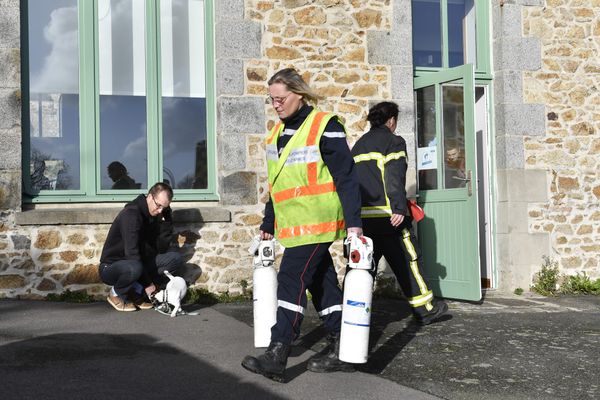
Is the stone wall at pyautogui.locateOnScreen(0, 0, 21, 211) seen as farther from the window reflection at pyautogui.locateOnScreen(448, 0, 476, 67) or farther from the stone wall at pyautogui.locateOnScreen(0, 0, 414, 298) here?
the window reflection at pyautogui.locateOnScreen(448, 0, 476, 67)

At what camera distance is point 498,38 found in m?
9.27

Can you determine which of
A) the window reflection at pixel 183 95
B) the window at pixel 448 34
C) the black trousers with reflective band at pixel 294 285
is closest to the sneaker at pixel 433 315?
the black trousers with reflective band at pixel 294 285

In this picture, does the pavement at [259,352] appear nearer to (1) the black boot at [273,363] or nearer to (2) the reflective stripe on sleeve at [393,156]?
(1) the black boot at [273,363]

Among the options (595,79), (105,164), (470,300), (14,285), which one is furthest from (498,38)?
(14,285)

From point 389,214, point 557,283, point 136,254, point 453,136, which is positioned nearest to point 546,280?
point 557,283

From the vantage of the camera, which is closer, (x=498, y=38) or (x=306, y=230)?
(x=306, y=230)

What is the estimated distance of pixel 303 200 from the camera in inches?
177

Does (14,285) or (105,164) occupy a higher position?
(105,164)

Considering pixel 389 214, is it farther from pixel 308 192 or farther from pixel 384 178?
pixel 308 192

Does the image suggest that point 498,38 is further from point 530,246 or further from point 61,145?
point 61,145

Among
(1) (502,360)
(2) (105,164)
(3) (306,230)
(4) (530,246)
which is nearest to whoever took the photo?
(3) (306,230)

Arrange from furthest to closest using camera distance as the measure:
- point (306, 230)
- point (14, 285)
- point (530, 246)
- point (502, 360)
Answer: point (530, 246)
point (14, 285)
point (502, 360)
point (306, 230)

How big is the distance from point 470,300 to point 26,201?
4721 mm

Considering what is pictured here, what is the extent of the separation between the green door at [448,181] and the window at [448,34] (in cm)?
66
